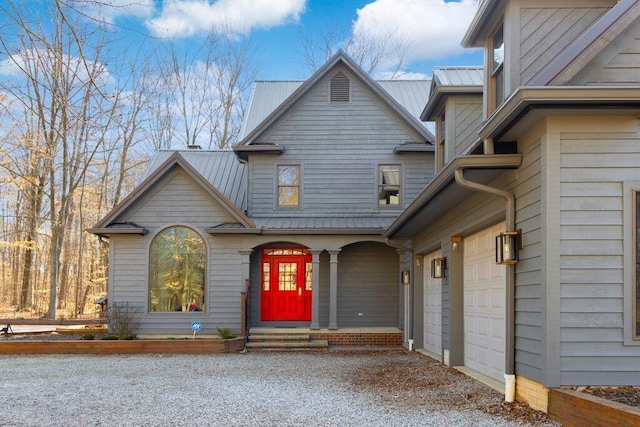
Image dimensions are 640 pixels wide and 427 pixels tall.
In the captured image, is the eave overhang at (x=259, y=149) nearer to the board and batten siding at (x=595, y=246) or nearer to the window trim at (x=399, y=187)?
the window trim at (x=399, y=187)

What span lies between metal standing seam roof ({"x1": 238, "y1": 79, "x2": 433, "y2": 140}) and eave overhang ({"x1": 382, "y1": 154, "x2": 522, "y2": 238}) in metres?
6.37

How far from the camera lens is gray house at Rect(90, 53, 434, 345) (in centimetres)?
1513

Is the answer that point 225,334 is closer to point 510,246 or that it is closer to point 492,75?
point 492,75

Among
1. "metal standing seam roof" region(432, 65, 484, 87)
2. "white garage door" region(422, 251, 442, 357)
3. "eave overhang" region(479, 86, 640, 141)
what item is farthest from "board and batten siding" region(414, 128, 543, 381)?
"white garage door" region(422, 251, 442, 357)

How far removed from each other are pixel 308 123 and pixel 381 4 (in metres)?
16.3

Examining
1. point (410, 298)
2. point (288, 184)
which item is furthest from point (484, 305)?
point (288, 184)

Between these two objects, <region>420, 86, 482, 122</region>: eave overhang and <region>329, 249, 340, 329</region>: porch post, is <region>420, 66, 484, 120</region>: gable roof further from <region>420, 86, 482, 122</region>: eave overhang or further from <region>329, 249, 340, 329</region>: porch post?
<region>329, 249, 340, 329</region>: porch post

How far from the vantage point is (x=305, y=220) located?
15797 millimetres

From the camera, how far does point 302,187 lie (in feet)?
53.3

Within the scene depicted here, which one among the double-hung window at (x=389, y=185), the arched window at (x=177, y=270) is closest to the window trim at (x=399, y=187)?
the double-hung window at (x=389, y=185)

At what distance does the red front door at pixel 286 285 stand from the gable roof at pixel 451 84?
5.82m

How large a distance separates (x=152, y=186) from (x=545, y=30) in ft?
33.9

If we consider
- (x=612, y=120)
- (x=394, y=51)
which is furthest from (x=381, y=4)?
(x=612, y=120)

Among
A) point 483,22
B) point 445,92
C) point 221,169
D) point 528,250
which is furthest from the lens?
point 221,169
